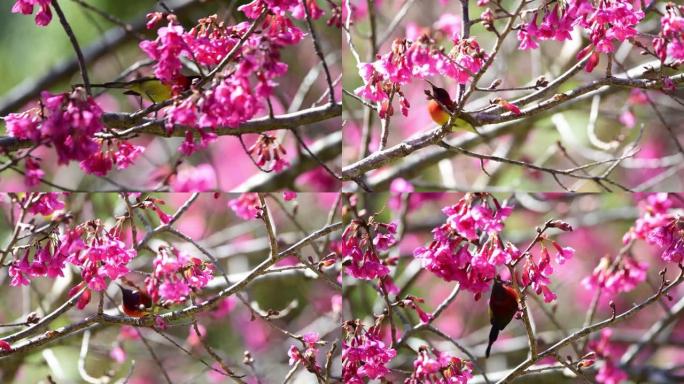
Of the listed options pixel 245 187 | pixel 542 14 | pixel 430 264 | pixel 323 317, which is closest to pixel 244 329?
pixel 323 317

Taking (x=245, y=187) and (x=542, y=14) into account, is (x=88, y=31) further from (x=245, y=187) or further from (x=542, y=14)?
(x=542, y=14)

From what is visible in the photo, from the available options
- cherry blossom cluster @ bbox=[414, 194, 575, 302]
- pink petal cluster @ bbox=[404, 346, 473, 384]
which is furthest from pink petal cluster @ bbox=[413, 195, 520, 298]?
pink petal cluster @ bbox=[404, 346, 473, 384]

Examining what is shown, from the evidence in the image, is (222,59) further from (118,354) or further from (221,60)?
(118,354)

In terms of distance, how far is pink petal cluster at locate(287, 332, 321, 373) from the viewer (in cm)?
187

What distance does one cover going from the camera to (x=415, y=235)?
2.29 meters

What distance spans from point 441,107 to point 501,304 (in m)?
0.47

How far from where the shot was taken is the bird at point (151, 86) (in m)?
1.62

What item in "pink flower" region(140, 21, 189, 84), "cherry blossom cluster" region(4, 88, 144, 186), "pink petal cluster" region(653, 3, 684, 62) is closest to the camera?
"cherry blossom cluster" region(4, 88, 144, 186)

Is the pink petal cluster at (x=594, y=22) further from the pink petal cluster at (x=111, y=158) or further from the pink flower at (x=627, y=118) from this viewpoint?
the pink petal cluster at (x=111, y=158)

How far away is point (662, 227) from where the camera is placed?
6.36 ft

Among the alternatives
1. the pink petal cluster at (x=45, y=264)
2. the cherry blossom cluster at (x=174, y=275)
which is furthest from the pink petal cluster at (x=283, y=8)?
the pink petal cluster at (x=45, y=264)

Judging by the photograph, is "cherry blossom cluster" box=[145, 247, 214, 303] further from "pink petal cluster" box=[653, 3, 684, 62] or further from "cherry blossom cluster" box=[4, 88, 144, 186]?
"pink petal cluster" box=[653, 3, 684, 62]

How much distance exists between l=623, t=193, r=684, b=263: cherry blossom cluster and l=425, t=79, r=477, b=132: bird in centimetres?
53

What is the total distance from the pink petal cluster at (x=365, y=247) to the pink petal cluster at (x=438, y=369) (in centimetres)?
21
